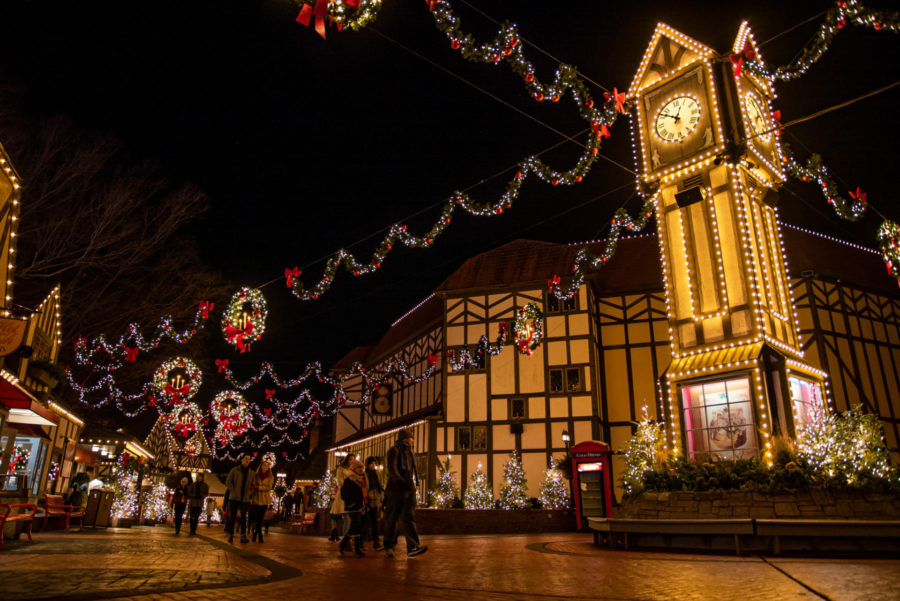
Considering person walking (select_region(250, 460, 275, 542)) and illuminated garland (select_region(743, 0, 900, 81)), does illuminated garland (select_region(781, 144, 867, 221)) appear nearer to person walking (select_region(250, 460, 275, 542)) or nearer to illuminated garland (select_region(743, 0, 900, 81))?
illuminated garland (select_region(743, 0, 900, 81))

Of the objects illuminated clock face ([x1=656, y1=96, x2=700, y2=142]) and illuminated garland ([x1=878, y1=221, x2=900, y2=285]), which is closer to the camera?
illuminated garland ([x1=878, y1=221, x2=900, y2=285])

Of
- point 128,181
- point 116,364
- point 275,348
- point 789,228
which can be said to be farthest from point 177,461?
point 789,228

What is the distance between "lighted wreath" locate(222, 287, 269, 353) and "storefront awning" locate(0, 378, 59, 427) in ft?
11.3

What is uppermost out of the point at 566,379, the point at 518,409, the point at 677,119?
the point at 677,119

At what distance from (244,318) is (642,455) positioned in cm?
806

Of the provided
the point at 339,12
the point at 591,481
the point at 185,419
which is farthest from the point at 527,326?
the point at 185,419

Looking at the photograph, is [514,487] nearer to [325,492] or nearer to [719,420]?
[719,420]

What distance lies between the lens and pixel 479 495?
65.4 ft

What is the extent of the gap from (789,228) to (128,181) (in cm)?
2184

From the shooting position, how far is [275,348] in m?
27.6

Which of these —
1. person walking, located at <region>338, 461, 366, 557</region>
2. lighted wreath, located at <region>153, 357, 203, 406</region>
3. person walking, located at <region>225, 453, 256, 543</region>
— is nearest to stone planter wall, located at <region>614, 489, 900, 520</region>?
person walking, located at <region>338, 461, 366, 557</region>

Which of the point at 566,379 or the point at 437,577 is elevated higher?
the point at 566,379

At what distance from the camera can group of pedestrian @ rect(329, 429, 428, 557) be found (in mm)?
7496

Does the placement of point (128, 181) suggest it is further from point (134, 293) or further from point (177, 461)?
point (177, 461)
